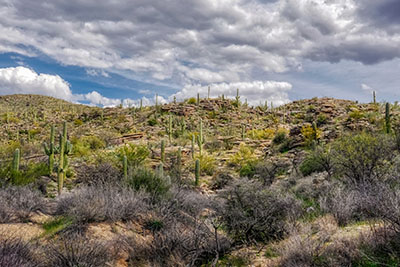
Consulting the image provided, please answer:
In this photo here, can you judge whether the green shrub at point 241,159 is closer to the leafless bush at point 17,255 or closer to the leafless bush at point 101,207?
the leafless bush at point 101,207

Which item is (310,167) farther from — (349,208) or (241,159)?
(349,208)

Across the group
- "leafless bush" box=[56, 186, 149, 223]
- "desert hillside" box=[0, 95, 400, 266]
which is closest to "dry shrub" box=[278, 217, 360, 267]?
"desert hillside" box=[0, 95, 400, 266]

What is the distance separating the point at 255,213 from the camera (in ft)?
22.4

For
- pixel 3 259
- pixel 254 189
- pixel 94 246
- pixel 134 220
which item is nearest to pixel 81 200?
pixel 134 220

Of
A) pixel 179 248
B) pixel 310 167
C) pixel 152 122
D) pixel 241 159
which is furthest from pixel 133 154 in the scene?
pixel 152 122

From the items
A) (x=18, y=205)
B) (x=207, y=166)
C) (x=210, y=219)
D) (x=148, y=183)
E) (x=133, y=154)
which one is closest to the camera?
(x=210, y=219)

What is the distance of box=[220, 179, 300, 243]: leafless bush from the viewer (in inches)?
259

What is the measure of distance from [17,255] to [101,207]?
2.92 meters

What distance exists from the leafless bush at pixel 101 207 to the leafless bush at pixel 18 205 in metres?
0.66

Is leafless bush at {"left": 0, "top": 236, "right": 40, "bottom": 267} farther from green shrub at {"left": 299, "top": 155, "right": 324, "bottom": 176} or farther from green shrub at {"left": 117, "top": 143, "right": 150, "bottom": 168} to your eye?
green shrub at {"left": 299, "top": 155, "right": 324, "bottom": 176}

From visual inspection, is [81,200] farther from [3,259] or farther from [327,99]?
[327,99]

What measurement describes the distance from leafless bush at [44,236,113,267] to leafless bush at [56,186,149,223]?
1.67m

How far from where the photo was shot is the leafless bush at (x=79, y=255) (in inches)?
180

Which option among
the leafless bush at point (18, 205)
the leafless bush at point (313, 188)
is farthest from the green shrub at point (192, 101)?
the leafless bush at point (18, 205)
